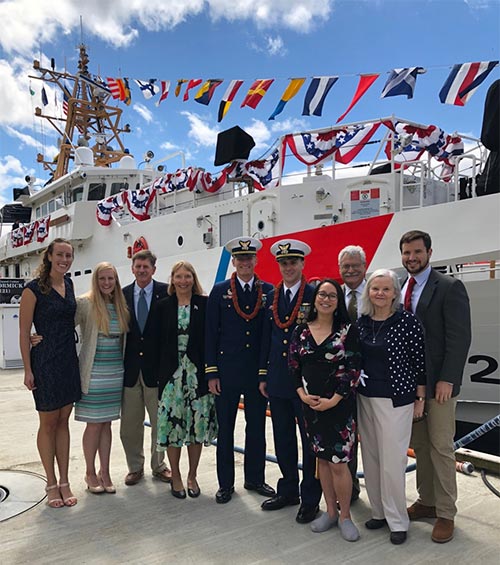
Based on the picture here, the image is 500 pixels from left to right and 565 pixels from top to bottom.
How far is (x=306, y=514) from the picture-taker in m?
2.80

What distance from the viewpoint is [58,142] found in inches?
672

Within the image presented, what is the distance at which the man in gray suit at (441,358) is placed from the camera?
101 inches

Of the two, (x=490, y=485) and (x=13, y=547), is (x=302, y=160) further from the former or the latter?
(x=13, y=547)

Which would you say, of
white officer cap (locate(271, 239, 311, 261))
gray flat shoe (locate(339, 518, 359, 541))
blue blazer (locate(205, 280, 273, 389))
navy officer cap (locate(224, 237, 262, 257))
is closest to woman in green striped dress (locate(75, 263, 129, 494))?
blue blazer (locate(205, 280, 273, 389))

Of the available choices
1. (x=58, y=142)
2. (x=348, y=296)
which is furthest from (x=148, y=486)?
(x=58, y=142)

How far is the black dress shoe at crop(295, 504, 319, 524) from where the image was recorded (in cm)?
279

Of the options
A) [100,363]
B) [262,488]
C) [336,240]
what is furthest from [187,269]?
[336,240]

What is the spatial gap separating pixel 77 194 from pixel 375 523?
12.4m

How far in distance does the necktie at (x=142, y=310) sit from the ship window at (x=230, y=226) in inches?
164

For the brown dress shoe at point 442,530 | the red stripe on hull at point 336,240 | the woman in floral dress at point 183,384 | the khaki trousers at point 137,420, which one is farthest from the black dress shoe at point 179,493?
the red stripe on hull at point 336,240

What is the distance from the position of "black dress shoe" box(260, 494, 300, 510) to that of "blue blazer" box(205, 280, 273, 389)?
71cm

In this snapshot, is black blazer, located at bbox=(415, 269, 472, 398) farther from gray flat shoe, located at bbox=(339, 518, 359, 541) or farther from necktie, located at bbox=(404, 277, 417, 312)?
gray flat shoe, located at bbox=(339, 518, 359, 541)

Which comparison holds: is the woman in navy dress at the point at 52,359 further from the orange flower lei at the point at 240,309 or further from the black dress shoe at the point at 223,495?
the orange flower lei at the point at 240,309

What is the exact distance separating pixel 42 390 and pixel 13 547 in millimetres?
873
